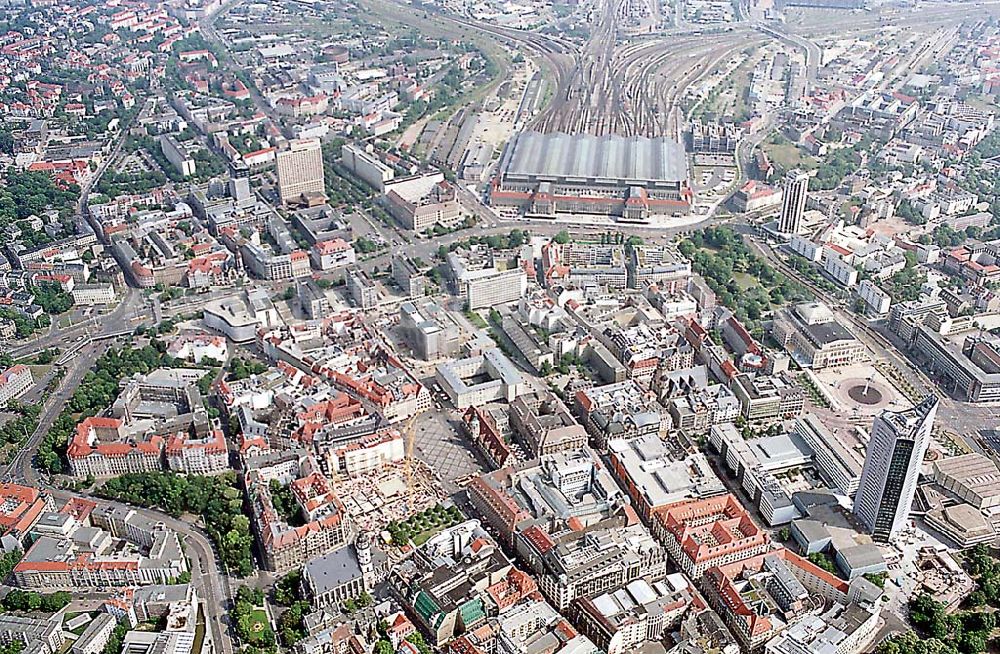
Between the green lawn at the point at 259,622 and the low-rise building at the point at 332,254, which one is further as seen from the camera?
the low-rise building at the point at 332,254

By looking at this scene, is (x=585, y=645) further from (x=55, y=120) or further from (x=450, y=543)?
(x=55, y=120)

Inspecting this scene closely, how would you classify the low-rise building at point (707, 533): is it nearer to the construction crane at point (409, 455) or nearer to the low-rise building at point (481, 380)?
the construction crane at point (409, 455)

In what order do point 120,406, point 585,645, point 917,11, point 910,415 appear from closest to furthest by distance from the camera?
point 585,645
point 910,415
point 120,406
point 917,11

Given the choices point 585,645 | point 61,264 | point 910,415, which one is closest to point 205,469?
point 585,645

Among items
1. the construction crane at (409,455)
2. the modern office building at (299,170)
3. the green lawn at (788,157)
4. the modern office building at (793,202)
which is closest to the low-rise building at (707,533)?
the construction crane at (409,455)

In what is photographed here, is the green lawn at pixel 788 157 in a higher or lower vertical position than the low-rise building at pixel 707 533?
higher

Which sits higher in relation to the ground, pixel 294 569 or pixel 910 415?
pixel 910 415

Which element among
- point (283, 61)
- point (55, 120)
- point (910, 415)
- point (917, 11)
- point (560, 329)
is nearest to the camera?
Answer: point (910, 415)
